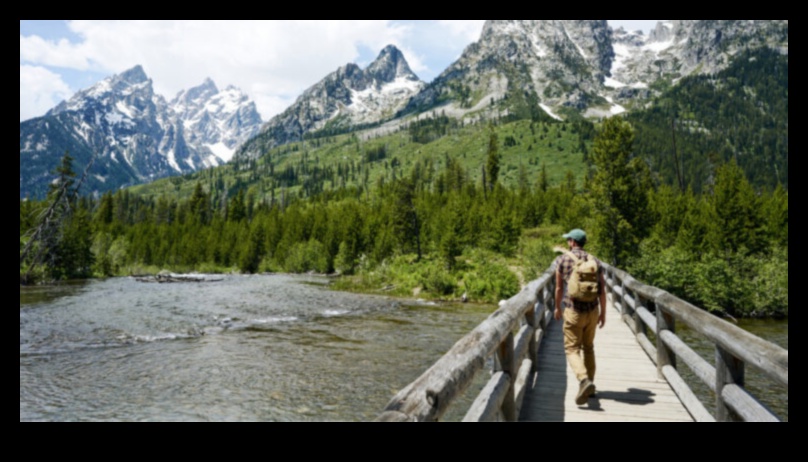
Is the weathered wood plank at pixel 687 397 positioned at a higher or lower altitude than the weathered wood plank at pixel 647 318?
lower

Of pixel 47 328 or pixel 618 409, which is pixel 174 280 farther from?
pixel 618 409

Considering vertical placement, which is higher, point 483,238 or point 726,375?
point 483,238

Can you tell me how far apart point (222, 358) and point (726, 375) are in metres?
17.9

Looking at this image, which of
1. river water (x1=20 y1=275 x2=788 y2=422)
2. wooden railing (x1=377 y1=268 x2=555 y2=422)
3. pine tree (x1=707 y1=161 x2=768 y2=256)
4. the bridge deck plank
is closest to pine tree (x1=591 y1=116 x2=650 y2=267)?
pine tree (x1=707 y1=161 x2=768 y2=256)

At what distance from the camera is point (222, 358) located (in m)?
18.6

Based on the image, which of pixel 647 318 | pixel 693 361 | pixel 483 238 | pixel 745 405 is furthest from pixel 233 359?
pixel 483 238

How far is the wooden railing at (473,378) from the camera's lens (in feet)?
8.52

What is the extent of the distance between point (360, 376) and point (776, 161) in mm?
247515

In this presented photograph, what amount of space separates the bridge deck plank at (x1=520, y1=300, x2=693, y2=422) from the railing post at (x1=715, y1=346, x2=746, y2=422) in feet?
4.28

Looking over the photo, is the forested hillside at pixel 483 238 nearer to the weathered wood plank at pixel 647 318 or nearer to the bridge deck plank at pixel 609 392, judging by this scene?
the bridge deck plank at pixel 609 392

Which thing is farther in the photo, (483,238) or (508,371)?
(483,238)

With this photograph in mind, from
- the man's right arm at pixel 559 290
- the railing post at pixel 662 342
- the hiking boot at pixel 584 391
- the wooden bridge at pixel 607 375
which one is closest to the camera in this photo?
the wooden bridge at pixel 607 375

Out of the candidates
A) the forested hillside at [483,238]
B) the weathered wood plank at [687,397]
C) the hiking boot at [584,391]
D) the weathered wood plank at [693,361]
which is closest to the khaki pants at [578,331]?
the hiking boot at [584,391]

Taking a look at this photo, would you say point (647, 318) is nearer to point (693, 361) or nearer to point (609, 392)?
point (609, 392)
